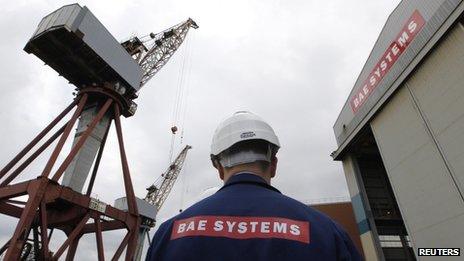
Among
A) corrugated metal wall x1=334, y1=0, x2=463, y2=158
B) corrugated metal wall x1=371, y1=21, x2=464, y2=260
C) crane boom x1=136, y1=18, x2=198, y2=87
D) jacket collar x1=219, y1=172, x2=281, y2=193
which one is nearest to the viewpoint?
jacket collar x1=219, y1=172, x2=281, y2=193

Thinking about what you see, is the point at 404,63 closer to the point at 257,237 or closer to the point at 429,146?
the point at 429,146

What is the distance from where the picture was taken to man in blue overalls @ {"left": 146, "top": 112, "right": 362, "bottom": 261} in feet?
6.51

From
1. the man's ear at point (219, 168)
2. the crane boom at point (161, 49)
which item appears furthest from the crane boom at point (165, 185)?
the man's ear at point (219, 168)

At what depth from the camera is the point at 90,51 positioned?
1947 cm

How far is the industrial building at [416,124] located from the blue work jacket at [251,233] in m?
14.4

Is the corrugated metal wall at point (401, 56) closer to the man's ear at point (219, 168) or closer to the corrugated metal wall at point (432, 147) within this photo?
the corrugated metal wall at point (432, 147)

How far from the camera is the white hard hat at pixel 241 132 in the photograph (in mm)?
3020

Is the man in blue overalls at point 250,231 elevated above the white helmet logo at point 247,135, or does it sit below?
below

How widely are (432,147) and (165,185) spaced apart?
190 ft

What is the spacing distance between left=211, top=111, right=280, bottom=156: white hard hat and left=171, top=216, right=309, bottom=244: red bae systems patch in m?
0.98

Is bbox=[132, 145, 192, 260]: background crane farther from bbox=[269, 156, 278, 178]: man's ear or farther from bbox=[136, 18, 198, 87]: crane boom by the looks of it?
bbox=[269, 156, 278, 178]: man's ear

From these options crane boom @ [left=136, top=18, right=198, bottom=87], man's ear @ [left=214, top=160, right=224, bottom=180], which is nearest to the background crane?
crane boom @ [left=136, top=18, right=198, bottom=87]

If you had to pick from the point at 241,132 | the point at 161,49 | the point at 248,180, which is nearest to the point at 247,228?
the point at 248,180

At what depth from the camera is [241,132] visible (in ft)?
10.1
